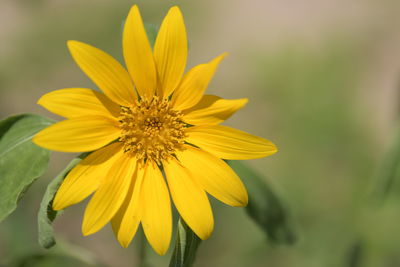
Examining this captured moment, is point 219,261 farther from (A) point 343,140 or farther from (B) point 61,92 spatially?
(B) point 61,92

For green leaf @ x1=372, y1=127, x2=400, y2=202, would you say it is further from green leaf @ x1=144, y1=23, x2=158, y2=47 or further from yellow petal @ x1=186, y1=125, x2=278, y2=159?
green leaf @ x1=144, y1=23, x2=158, y2=47

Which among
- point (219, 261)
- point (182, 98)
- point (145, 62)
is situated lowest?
point (219, 261)

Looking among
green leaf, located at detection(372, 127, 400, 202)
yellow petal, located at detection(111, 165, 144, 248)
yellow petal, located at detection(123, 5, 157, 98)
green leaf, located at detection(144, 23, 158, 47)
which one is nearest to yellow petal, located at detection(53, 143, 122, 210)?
yellow petal, located at detection(111, 165, 144, 248)

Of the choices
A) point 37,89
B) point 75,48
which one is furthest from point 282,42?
point 75,48

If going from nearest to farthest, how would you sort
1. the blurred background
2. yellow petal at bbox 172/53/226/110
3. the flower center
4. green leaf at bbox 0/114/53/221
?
yellow petal at bbox 172/53/226/110 → green leaf at bbox 0/114/53/221 → the flower center → the blurred background

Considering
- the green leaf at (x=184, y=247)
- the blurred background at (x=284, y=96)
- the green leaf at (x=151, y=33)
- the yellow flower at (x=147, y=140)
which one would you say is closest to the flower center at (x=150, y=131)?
the yellow flower at (x=147, y=140)

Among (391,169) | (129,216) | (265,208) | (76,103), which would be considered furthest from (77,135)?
(391,169)
